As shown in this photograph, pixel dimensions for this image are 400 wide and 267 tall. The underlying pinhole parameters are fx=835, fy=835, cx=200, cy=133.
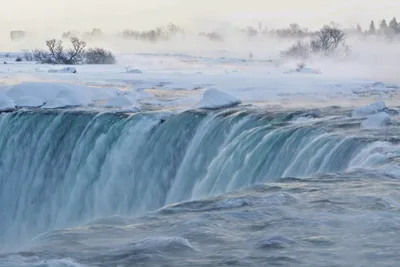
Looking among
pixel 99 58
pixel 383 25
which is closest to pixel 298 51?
pixel 99 58

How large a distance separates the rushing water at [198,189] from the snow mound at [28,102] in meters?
1.68

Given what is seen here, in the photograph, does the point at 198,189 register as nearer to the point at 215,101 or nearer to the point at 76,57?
the point at 215,101

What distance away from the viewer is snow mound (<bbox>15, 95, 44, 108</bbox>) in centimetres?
2383

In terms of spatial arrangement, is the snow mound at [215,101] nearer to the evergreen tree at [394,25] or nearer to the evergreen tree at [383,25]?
the evergreen tree at [394,25]

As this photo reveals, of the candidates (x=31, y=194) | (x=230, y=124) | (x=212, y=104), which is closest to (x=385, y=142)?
(x=230, y=124)

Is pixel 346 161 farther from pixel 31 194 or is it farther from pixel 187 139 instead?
pixel 31 194

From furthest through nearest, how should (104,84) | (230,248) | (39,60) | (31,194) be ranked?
(39,60) < (104,84) < (31,194) < (230,248)

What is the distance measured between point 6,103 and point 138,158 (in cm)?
695

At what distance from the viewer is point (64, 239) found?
8.89 metres

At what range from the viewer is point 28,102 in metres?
24.0

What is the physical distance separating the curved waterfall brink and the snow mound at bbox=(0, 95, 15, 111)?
3.75 feet

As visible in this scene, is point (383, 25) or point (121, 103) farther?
point (383, 25)

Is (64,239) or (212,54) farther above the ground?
(64,239)

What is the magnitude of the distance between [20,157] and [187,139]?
5.06 meters
